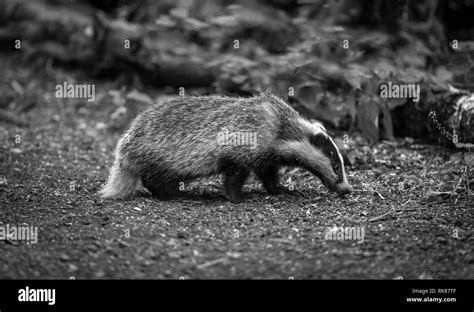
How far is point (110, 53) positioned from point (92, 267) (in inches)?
345

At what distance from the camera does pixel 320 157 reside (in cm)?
744

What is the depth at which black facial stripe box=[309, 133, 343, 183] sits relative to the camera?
290 inches

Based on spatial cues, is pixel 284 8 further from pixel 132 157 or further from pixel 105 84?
pixel 132 157

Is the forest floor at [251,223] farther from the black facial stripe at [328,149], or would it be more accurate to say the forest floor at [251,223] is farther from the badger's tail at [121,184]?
the black facial stripe at [328,149]

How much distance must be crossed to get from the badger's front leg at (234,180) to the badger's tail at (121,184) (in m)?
1.29

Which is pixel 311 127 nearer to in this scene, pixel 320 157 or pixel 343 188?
pixel 320 157

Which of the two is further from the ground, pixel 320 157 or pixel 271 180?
pixel 320 157

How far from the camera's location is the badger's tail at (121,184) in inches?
300

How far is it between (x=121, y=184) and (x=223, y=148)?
1509mm

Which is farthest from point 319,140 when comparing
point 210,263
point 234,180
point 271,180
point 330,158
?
point 210,263

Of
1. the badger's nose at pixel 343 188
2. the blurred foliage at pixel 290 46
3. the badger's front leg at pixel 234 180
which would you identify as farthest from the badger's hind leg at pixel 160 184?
the blurred foliage at pixel 290 46
